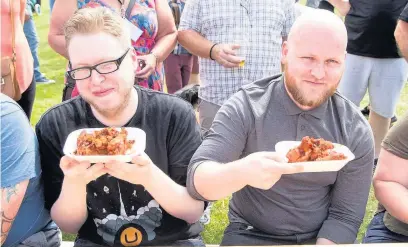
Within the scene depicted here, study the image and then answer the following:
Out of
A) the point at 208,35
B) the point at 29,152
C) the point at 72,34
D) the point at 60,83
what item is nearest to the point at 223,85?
the point at 208,35

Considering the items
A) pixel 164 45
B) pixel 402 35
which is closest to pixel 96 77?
pixel 164 45

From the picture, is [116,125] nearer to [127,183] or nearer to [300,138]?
[127,183]

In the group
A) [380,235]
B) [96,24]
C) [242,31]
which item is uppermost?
[96,24]

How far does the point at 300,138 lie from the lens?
2.07 metres

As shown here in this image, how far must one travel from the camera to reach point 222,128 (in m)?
2.05

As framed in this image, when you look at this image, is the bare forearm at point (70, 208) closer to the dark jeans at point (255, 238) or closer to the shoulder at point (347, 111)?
the dark jeans at point (255, 238)

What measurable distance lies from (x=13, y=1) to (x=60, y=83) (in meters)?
4.35

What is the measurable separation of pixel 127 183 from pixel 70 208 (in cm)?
25

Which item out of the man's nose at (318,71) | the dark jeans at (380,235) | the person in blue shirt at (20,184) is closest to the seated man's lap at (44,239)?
the person in blue shirt at (20,184)

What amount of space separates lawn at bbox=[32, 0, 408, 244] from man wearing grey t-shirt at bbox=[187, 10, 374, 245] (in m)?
1.26

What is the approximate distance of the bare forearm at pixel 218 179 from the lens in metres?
1.79

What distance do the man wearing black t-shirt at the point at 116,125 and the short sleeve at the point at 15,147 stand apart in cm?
14

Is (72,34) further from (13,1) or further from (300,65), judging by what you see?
(13,1)

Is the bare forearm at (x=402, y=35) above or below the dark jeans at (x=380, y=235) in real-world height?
above
